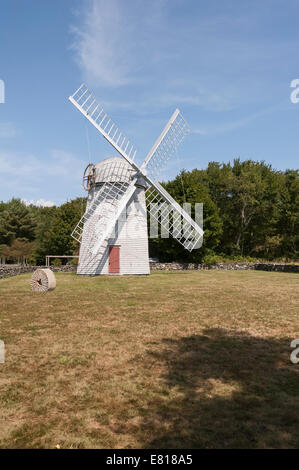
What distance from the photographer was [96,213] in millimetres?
24766

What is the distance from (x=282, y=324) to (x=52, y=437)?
745 cm

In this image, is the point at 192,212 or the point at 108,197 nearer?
the point at 108,197

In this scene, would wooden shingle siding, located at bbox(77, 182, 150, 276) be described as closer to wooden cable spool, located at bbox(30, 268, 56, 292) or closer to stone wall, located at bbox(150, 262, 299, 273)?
wooden cable spool, located at bbox(30, 268, 56, 292)

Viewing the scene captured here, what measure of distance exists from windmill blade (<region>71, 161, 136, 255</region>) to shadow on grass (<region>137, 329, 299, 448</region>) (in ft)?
56.1

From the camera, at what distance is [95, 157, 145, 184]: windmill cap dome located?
2467 cm

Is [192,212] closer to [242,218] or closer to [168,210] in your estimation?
[242,218]

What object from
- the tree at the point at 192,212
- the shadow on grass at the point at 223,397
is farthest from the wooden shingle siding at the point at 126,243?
the shadow on grass at the point at 223,397

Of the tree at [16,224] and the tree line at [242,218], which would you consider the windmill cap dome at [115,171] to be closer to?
the tree line at [242,218]

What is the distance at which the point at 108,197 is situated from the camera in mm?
24906

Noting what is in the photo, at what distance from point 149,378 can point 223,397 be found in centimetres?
138

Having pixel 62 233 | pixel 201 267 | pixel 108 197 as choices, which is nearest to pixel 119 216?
pixel 108 197

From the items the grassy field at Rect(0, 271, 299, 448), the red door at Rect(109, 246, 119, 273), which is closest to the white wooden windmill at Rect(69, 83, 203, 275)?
the red door at Rect(109, 246, 119, 273)

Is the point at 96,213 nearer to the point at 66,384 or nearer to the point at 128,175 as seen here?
the point at 128,175
